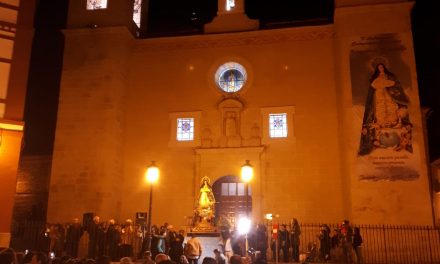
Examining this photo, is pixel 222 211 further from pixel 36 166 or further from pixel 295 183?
pixel 36 166

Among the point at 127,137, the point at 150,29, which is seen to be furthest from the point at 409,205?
the point at 150,29

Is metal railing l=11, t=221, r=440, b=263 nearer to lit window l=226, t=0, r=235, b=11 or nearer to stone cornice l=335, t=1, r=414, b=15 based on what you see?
stone cornice l=335, t=1, r=414, b=15

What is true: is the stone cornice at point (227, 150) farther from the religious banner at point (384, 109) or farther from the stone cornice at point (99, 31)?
the stone cornice at point (99, 31)

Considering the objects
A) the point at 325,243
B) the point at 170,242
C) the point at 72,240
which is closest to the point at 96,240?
the point at 72,240

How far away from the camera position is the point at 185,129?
2000cm

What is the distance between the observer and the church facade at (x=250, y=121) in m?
17.3

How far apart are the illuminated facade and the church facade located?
547 cm

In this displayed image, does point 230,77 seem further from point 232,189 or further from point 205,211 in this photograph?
point 205,211

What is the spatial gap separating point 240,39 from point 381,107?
655 cm

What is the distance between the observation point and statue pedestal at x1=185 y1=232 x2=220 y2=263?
44.0ft

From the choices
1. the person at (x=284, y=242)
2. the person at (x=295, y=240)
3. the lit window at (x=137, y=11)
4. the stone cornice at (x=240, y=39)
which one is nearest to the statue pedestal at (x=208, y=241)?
the person at (x=284, y=242)

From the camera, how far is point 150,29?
82.2 ft

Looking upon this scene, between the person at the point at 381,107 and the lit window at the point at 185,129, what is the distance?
6922 mm

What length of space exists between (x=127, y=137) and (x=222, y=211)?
5.20 meters
